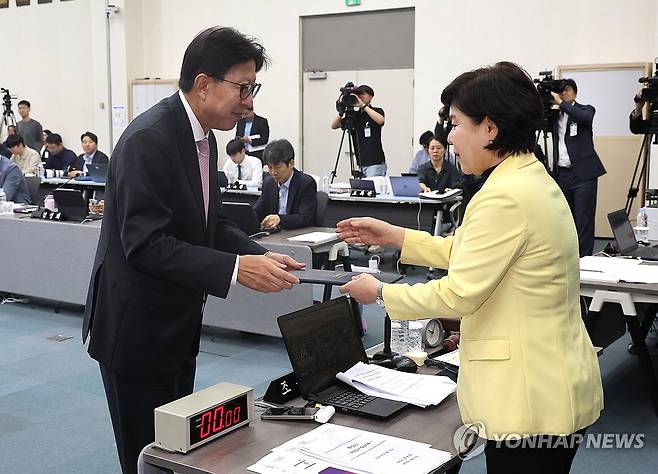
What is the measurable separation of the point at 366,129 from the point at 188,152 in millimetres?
6701

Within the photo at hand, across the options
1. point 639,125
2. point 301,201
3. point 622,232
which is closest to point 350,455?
point 622,232

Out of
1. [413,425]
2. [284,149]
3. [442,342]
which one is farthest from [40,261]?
[413,425]

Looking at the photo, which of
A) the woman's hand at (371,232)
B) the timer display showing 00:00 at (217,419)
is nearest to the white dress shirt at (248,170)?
the woman's hand at (371,232)

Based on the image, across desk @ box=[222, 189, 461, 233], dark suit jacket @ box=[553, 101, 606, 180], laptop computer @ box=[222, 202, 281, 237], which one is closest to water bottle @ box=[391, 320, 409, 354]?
laptop computer @ box=[222, 202, 281, 237]

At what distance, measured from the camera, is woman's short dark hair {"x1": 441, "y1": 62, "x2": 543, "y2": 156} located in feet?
4.94

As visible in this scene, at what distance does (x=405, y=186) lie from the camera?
714 centimetres

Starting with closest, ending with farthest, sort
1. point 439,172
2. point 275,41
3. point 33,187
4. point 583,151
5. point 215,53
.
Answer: point 215,53 < point 583,151 < point 439,172 < point 33,187 < point 275,41

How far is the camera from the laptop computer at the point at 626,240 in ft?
13.3

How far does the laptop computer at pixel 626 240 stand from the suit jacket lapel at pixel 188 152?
9.29 ft

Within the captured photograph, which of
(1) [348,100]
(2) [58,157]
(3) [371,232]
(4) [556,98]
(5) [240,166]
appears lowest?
(3) [371,232]

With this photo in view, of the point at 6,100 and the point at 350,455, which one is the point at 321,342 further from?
the point at 6,100

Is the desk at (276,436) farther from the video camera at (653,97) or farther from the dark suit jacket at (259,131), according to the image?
the dark suit jacket at (259,131)

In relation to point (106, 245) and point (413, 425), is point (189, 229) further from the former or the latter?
point (413, 425)

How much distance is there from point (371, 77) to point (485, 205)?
9107 millimetres
